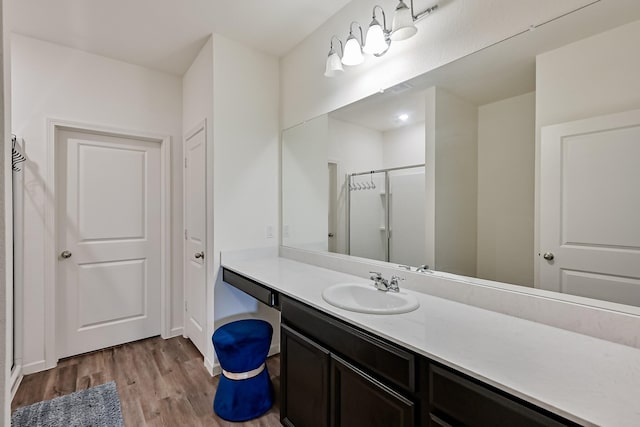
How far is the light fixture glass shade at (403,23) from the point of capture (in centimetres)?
149

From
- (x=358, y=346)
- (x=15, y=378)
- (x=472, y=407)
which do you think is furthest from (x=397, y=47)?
(x=15, y=378)

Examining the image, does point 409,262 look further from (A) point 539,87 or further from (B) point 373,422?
(A) point 539,87

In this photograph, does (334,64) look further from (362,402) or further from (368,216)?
(362,402)

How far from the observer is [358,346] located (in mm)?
1159

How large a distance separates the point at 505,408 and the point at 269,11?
2.42 m

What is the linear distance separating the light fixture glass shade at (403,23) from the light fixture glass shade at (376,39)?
13cm

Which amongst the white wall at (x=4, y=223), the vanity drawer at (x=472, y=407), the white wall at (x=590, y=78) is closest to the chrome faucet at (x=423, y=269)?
the vanity drawer at (x=472, y=407)

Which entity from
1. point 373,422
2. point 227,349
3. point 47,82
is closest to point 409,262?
point 373,422

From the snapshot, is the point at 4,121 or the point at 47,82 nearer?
the point at 4,121

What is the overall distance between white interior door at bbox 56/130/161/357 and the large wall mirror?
209 cm

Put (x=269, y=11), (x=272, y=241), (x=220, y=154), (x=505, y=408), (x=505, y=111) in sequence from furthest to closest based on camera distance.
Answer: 1. (x=272, y=241)
2. (x=220, y=154)
3. (x=269, y=11)
4. (x=505, y=111)
5. (x=505, y=408)

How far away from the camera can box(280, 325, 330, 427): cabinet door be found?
1342 mm

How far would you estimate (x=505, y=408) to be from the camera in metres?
0.76

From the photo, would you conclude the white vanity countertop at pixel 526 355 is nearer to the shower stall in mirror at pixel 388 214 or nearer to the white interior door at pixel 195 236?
the shower stall in mirror at pixel 388 214
